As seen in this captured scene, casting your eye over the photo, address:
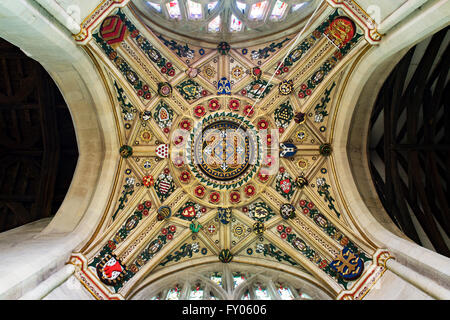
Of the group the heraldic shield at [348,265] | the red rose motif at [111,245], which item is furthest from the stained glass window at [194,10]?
the heraldic shield at [348,265]

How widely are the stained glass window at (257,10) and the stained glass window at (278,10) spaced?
1.13ft

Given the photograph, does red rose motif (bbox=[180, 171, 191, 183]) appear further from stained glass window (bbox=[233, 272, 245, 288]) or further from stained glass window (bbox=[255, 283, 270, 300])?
stained glass window (bbox=[255, 283, 270, 300])

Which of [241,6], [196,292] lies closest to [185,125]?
[241,6]

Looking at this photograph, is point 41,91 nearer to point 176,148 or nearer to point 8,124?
point 8,124

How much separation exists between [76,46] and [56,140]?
5.03 meters

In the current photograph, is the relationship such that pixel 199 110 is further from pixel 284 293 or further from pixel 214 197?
pixel 284 293

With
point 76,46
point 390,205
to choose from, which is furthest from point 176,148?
point 390,205

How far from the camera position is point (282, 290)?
8.25 meters

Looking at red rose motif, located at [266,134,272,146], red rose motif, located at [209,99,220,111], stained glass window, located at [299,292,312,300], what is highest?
red rose motif, located at [209,99,220,111]

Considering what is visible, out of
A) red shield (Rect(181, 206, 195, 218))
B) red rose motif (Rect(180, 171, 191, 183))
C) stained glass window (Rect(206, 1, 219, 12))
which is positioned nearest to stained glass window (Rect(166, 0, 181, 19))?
stained glass window (Rect(206, 1, 219, 12))

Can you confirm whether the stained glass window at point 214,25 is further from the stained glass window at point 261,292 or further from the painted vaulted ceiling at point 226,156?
the stained glass window at point 261,292

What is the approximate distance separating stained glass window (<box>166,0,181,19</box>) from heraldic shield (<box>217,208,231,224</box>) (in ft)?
22.7

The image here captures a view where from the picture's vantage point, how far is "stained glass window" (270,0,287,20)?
885cm
